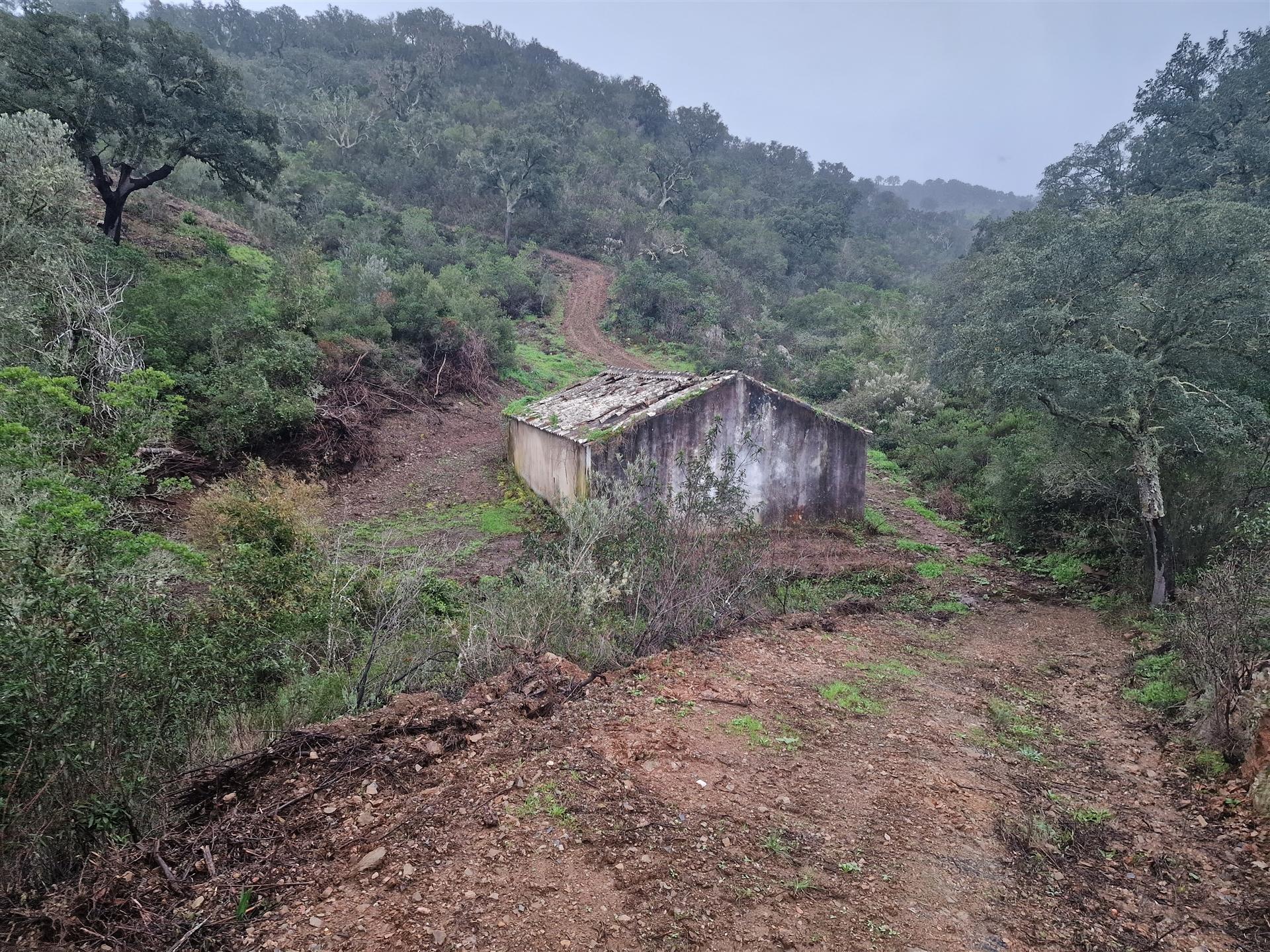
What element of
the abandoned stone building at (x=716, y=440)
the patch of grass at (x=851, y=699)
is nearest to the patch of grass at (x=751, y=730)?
the patch of grass at (x=851, y=699)

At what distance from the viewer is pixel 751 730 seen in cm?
583

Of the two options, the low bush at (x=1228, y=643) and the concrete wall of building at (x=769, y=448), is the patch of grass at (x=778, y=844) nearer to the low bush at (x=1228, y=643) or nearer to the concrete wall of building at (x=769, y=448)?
the low bush at (x=1228, y=643)

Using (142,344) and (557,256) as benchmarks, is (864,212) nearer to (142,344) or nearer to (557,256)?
(557,256)

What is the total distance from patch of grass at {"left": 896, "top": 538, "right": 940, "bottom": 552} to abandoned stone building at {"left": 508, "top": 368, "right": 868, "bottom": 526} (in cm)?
148

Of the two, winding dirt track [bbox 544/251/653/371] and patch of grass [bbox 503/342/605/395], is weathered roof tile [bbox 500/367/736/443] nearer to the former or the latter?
patch of grass [bbox 503/342/605/395]

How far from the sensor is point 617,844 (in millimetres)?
4137

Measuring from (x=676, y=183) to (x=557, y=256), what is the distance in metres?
15.7

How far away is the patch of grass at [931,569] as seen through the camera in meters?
12.7

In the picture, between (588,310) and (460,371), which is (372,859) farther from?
(588,310)

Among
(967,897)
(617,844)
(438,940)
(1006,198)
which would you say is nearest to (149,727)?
(438,940)

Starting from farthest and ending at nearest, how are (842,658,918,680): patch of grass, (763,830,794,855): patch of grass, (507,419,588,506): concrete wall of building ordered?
1. (507,419,588,506): concrete wall of building
2. (842,658,918,680): patch of grass
3. (763,830,794,855): patch of grass

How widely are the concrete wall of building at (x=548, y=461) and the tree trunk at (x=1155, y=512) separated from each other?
9272 millimetres

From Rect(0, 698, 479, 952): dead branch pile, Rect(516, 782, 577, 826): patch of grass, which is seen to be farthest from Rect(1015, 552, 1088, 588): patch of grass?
Rect(0, 698, 479, 952): dead branch pile

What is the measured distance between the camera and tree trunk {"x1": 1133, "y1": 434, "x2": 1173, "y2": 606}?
996 centimetres
